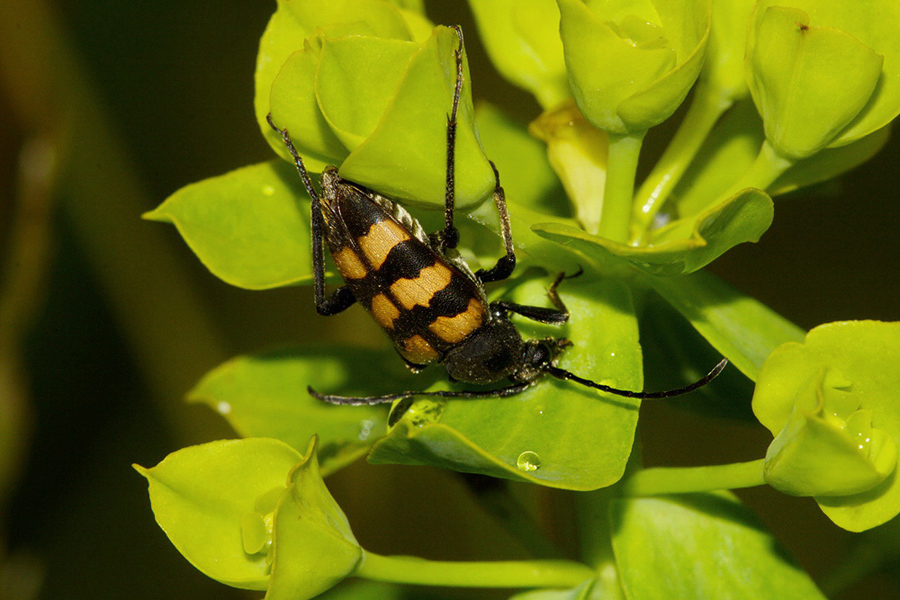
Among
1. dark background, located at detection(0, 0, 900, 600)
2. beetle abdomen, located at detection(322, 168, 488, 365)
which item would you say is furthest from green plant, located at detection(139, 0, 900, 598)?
dark background, located at detection(0, 0, 900, 600)

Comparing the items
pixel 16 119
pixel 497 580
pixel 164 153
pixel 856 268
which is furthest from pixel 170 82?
pixel 856 268

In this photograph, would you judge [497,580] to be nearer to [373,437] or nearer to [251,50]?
[373,437]

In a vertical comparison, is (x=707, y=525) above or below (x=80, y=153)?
below

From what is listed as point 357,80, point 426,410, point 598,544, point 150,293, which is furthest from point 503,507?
point 150,293

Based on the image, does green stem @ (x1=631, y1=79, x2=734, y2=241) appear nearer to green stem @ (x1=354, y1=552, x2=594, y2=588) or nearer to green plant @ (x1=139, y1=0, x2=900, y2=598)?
green plant @ (x1=139, y1=0, x2=900, y2=598)

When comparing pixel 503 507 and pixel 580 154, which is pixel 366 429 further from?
pixel 580 154

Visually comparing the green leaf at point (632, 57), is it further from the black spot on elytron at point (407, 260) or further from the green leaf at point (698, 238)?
the black spot on elytron at point (407, 260)
